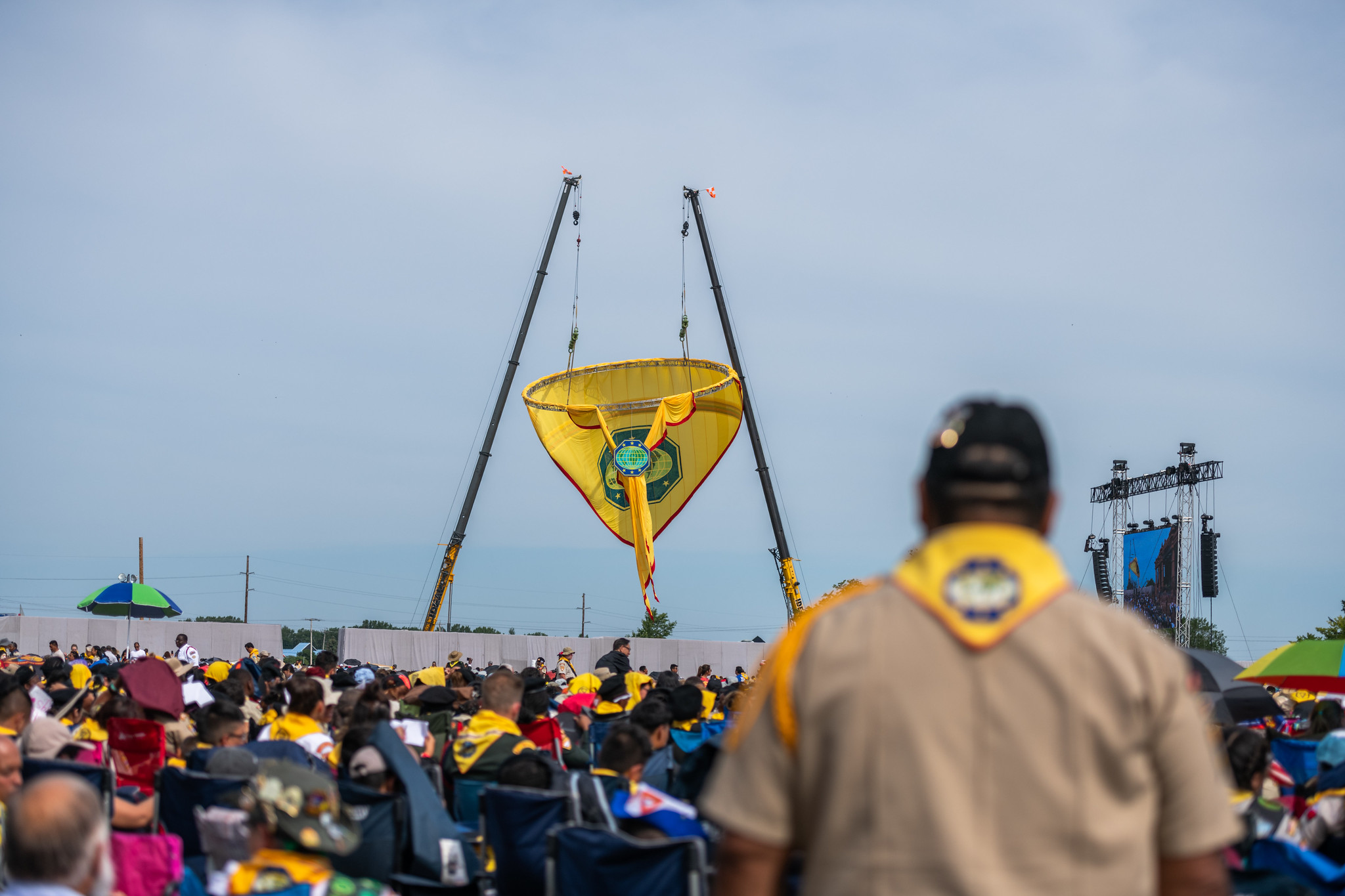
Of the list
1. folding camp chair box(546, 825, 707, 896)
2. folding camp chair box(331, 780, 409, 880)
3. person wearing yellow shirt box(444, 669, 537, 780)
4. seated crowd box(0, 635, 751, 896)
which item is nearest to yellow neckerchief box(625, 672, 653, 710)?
seated crowd box(0, 635, 751, 896)

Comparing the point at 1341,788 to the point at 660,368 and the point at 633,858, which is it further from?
the point at 660,368

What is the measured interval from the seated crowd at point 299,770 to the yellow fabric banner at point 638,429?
1636 centimetres

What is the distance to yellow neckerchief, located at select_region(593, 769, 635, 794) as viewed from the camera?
4.86 metres

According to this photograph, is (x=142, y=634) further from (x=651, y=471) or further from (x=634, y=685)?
(x=634, y=685)

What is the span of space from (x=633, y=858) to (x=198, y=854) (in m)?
2.51

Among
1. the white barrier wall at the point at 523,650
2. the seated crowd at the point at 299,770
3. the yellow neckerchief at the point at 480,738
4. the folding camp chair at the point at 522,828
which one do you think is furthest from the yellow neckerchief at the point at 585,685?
the white barrier wall at the point at 523,650

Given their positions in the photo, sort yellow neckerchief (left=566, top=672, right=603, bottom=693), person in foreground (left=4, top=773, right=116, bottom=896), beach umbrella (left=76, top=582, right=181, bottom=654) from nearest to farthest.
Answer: person in foreground (left=4, top=773, right=116, bottom=896) < yellow neckerchief (left=566, top=672, right=603, bottom=693) < beach umbrella (left=76, top=582, right=181, bottom=654)

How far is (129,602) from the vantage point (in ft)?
69.1

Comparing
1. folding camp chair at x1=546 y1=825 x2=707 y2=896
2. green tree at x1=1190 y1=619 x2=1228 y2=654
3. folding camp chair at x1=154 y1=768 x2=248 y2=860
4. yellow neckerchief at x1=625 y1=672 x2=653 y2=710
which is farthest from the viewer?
green tree at x1=1190 y1=619 x2=1228 y2=654

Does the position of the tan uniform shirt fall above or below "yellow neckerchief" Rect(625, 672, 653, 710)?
above

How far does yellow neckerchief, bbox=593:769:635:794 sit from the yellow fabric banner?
2026cm

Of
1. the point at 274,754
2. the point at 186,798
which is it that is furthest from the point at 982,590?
the point at 274,754

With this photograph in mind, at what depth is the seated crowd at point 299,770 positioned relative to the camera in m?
3.13

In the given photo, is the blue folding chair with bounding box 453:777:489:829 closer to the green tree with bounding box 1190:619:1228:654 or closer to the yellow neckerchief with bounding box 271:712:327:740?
the yellow neckerchief with bounding box 271:712:327:740
